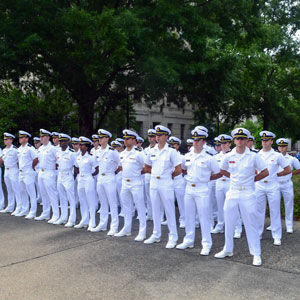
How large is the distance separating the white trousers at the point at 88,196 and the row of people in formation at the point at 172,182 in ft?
0.07

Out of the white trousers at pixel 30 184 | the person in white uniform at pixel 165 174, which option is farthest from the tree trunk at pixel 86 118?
the person in white uniform at pixel 165 174

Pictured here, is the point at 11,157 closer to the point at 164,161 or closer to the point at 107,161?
the point at 107,161

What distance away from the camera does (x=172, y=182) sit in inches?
311

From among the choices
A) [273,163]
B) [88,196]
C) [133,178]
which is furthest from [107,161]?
[273,163]

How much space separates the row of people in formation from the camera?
684cm

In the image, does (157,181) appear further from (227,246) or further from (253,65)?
(253,65)

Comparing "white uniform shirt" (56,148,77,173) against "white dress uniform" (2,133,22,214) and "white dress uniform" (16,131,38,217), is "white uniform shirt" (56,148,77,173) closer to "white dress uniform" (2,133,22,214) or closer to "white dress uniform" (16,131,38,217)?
"white dress uniform" (16,131,38,217)

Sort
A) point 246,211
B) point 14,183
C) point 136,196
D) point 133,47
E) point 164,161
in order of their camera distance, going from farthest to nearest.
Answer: point 133,47 → point 14,183 → point 136,196 → point 164,161 → point 246,211

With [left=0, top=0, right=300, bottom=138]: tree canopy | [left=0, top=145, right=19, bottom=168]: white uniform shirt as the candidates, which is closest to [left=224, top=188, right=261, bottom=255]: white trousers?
[left=0, top=145, right=19, bottom=168]: white uniform shirt

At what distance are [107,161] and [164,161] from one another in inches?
67.6

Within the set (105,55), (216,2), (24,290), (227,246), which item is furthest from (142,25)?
(24,290)

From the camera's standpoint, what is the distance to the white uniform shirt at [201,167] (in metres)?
7.36

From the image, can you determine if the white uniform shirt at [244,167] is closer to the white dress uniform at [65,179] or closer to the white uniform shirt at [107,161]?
the white uniform shirt at [107,161]

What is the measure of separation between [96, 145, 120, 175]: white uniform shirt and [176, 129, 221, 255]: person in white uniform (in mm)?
2036
